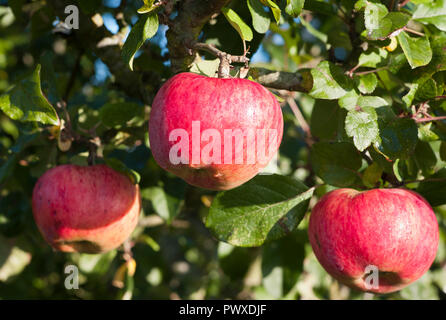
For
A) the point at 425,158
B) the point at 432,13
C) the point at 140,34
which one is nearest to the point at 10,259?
the point at 140,34

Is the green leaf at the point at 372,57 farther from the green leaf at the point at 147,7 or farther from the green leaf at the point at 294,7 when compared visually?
the green leaf at the point at 147,7

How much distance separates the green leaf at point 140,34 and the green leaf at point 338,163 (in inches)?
19.1

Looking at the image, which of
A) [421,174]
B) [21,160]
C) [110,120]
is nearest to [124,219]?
[110,120]

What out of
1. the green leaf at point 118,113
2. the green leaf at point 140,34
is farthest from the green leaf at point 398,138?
the green leaf at point 118,113

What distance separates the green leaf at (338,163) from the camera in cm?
106

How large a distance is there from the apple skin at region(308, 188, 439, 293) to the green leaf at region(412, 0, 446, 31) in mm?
409

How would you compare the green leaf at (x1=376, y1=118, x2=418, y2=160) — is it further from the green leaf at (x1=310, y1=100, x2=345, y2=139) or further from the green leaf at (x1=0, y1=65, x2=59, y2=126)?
the green leaf at (x1=0, y1=65, x2=59, y2=126)

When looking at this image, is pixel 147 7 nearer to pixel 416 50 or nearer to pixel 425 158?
pixel 416 50

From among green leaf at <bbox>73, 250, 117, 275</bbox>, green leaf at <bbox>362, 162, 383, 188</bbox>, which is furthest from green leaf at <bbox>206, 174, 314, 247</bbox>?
green leaf at <bbox>73, 250, 117, 275</bbox>

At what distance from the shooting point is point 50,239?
3.65 ft

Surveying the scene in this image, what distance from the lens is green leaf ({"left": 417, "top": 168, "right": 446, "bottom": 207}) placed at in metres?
1.03

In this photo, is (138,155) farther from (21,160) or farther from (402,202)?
(402,202)

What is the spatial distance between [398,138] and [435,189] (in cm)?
22
